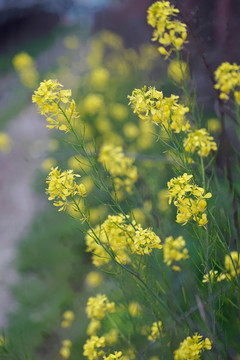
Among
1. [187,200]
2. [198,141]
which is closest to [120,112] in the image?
[198,141]

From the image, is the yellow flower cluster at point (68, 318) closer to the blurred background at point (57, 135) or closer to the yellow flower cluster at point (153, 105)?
the blurred background at point (57, 135)

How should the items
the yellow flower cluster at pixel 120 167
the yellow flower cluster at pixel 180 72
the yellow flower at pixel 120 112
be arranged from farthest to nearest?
the yellow flower at pixel 120 112
the yellow flower cluster at pixel 120 167
the yellow flower cluster at pixel 180 72

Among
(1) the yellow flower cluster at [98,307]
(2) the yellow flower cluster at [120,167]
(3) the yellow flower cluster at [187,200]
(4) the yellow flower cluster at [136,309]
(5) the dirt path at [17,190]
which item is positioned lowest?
(5) the dirt path at [17,190]

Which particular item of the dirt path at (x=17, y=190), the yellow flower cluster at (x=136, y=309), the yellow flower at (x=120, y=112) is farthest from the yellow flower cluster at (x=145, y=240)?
the yellow flower at (x=120, y=112)

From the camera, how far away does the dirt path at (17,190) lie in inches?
187

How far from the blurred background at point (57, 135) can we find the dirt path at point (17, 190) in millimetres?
19

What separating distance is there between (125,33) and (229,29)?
18.3 feet

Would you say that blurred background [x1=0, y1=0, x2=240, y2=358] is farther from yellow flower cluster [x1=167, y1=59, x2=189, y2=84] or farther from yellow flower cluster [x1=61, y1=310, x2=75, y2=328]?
yellow flower cluster [x1=61, y1=310, x2=75, y2=328]

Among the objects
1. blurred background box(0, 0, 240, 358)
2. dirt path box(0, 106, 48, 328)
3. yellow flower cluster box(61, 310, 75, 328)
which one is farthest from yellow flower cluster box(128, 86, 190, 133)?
dirt path box(0, 106, 48, 328)

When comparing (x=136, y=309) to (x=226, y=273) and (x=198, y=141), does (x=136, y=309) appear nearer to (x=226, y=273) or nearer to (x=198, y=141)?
(x=226, y=273)

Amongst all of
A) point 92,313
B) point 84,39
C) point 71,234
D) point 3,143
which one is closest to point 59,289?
point 71,234

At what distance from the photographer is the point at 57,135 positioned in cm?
678

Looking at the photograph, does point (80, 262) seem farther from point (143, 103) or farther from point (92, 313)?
point (143, 103)

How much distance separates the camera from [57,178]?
1527 millimetres
